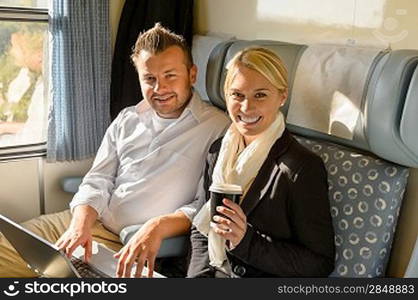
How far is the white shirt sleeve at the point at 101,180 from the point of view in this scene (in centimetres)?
184

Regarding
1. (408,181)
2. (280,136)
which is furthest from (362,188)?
(280,136)

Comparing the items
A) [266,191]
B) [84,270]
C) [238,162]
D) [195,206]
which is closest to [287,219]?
[266,191]

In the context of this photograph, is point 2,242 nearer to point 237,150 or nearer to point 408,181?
point 237,150

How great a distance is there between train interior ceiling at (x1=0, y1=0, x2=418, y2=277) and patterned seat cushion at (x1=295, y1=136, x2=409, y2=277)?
9 centimetres

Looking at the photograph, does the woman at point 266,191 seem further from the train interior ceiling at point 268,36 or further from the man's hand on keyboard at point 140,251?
the train interior ceiling at point 268,36

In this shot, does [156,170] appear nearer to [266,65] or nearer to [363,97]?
[266,65]

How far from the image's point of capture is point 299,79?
167 centimetres

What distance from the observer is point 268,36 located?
214 centimetres

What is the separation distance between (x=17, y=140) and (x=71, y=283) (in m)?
1.45

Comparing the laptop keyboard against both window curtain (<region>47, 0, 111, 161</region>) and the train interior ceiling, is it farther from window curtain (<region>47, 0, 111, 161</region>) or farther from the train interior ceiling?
window curtain (<region>47, 0, 111, 161</region>)

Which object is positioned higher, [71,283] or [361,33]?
[361,33]

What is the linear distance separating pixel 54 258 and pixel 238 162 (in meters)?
0.56

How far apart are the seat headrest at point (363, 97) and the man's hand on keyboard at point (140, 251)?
0.58m

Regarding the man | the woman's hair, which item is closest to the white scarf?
the woman's hair
